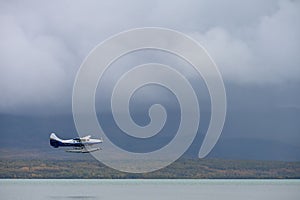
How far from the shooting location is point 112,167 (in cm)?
19912
